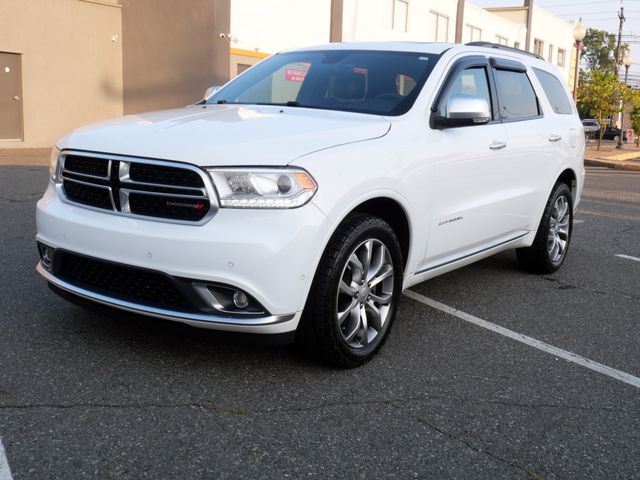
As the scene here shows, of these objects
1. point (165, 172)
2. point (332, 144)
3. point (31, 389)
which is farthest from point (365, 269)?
point (31, 389)

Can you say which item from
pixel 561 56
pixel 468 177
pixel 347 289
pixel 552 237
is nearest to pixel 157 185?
pixel 347 289

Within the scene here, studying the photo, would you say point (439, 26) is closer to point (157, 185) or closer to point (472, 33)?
point (472, 33)

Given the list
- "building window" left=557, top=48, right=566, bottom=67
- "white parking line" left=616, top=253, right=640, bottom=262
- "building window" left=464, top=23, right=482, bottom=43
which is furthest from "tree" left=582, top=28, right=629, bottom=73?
"white parking line" left=616, top=253, right=640, bottom=262

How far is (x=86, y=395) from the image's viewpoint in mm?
3260

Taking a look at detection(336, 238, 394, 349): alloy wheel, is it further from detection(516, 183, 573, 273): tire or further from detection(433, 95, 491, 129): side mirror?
detection(516, 183, 573, 273): tire

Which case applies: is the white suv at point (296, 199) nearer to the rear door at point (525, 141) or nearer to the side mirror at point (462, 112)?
the side mirror at point (462, 112)

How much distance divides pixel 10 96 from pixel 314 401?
18120 millimetres

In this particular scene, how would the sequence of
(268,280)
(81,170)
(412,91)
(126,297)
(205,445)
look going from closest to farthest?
1. (205,445)
2. (268,280)
3. (126,297)
4. (81,170)
5. (412,91)

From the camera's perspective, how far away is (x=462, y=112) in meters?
4.24

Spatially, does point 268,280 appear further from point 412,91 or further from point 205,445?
point 412,91

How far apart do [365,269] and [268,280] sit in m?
0.71

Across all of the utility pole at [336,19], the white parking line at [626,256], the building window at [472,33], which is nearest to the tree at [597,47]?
the building window at [472,33]

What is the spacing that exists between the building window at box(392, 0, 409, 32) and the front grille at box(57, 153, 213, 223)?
2593cm

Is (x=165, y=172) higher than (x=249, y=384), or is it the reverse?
(x=165, y=172)
